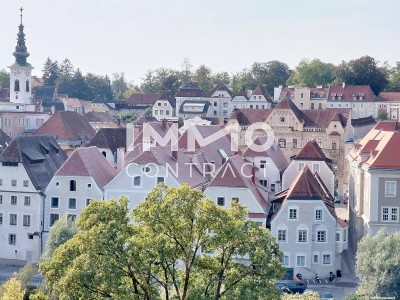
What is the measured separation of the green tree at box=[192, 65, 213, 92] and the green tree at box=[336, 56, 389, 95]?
2684 cm

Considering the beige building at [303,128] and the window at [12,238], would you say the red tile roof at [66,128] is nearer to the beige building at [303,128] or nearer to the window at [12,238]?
the beige building at [303,128]

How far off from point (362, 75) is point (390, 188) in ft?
236

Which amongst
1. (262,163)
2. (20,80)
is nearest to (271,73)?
(20,80)

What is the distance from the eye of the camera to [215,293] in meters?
25.3

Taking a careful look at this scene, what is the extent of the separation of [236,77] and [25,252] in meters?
96.3

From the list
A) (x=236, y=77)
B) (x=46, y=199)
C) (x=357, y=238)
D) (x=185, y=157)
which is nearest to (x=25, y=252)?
(x=46, y=199)

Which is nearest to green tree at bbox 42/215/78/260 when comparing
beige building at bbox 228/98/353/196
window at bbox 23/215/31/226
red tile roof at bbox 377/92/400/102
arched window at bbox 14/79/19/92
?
window at bbox 23/215/31/226

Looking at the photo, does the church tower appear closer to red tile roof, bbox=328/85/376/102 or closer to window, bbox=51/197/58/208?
red tile roof, bbox=328/85/376/102

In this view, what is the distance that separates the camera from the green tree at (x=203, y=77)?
5404 inches

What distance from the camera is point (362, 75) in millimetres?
114438

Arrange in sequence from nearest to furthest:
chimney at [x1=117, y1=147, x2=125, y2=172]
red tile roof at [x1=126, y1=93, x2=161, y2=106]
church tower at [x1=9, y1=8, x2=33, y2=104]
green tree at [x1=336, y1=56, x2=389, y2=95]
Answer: chimney at [x1=117, y1=147, x2=125, y2=172] → church tower at [x1=9, y1=8, x2=33, y2=104] → green tree at [x1=336, y1=56, x2=389, y2=95] → red tile roof at [x1=126, y1=93, x2=161, y2=106]

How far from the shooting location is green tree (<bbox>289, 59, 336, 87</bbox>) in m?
129

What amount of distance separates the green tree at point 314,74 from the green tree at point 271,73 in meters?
3.19

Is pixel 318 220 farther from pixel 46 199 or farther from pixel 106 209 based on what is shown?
pixel 106 209
